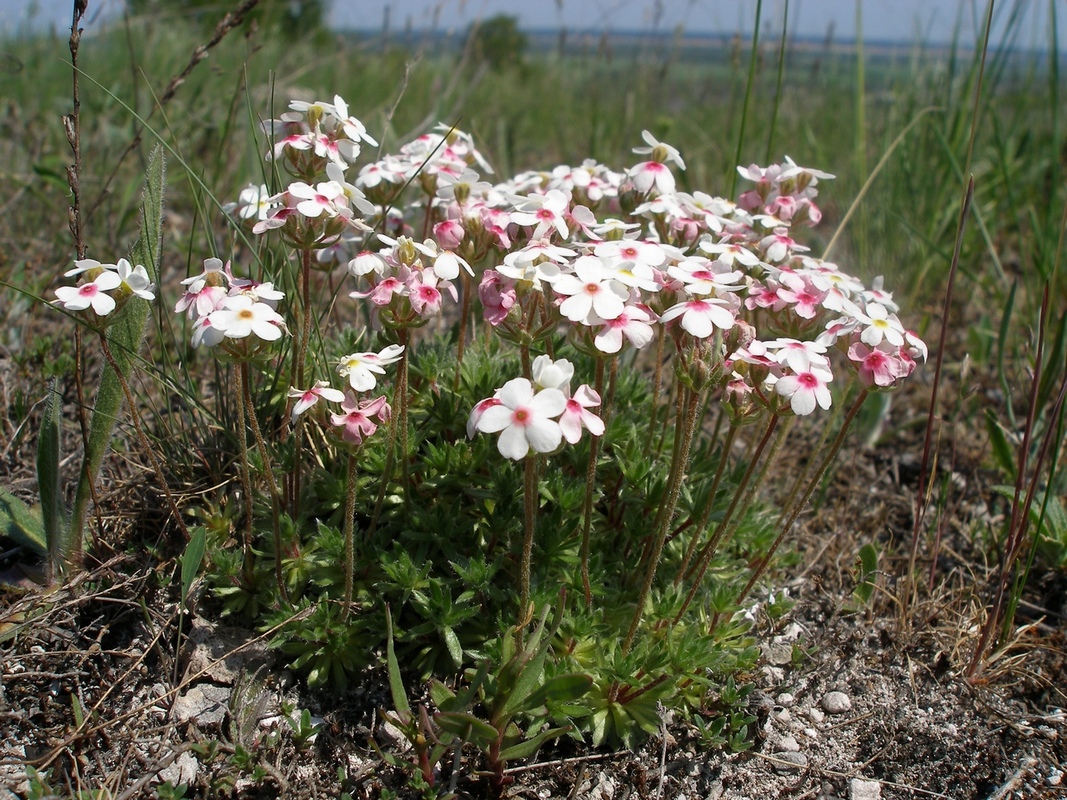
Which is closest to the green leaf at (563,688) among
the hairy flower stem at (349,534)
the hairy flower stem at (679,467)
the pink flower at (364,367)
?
the hairy flower stem at (679,467)

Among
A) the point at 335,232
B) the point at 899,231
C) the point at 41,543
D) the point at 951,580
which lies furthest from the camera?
the point at 899,231

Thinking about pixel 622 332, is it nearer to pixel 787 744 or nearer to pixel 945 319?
pixel 945 319

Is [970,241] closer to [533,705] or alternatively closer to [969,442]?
[969,442]

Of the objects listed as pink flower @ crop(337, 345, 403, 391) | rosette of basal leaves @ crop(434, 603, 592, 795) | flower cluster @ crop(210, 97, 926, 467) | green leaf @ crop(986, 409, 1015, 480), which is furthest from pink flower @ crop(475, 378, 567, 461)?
green leaf @ crop(986, 409, 1015, 480)

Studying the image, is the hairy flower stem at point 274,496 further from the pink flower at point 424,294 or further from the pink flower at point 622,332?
the pink flower at point 622,332

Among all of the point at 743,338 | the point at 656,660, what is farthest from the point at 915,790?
the point at 743,338

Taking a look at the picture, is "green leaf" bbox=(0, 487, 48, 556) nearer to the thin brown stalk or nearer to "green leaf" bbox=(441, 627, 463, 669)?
"green leaf" bbox=(441, 627, 463, 669)
